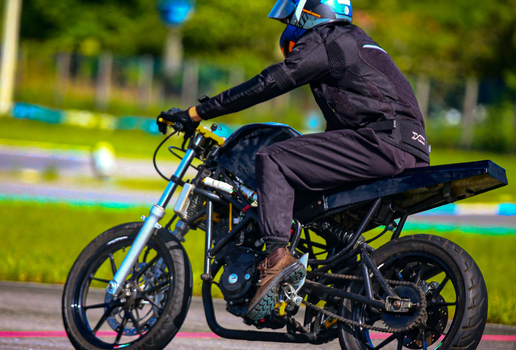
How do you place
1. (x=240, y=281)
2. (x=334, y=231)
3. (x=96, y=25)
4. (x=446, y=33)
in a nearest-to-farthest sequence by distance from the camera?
1. (x=240, y=281)
2. (x=334, y=231)
3. (x=96, y=25)
4. (x=446, y=33)

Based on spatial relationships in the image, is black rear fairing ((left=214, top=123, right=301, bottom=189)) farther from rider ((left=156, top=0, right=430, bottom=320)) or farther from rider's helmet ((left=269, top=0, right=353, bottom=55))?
rider's helmet ((left=269, top=0, right=353, bottom=55))

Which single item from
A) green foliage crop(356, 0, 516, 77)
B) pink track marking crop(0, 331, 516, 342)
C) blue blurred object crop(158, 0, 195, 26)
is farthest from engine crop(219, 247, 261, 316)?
blue blurred object crop(158, 0, 195, 26)

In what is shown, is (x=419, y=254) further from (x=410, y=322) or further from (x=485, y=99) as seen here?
(x=485, y=99)

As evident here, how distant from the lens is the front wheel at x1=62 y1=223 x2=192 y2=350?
12.7 ft

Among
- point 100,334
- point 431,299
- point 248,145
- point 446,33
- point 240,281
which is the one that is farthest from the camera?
point 446,33

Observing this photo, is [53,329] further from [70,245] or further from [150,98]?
[150,98]

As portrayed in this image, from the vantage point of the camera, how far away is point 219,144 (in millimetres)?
4082

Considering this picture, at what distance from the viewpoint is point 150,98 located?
91.5ft

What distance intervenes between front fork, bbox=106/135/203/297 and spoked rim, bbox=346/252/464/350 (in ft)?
3.92

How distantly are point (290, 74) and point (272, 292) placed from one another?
1.10 metres

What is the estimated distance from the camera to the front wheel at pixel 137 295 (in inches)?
152

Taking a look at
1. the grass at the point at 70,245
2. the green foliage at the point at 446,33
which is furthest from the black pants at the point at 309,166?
the green foliage at the point at 446,33

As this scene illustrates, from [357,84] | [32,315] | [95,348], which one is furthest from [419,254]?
[32,315]

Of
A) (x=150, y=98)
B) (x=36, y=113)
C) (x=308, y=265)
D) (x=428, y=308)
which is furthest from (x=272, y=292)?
(x=150, y=98)
